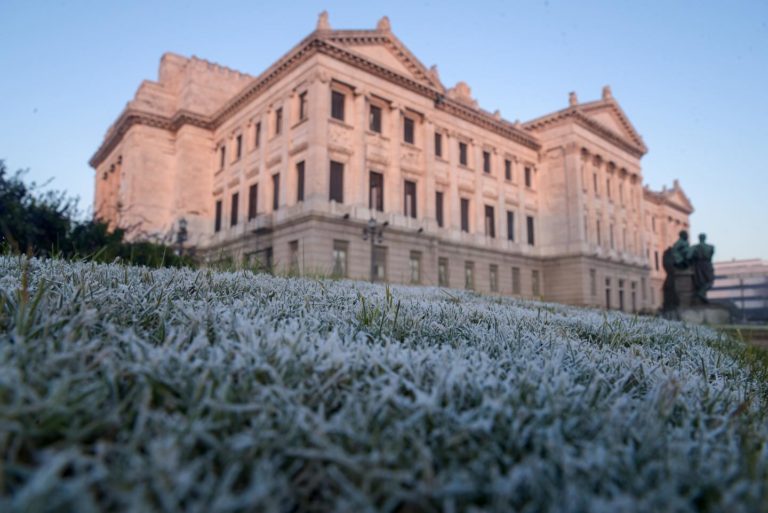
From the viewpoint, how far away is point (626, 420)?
181 cm

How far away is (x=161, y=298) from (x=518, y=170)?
117ft

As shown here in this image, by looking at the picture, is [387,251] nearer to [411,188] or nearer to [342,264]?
[342,264]

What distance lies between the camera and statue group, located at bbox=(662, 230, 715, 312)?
18.6 meters

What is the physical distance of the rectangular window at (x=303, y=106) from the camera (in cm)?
2473

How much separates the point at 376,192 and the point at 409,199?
2.51m

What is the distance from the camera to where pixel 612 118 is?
40875mm

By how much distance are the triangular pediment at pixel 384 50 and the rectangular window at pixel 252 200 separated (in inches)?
371

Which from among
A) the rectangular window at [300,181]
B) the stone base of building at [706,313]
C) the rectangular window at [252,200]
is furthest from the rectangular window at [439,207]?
the stone base of building at [706,313]

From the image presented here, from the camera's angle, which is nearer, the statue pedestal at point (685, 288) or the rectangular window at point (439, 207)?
the statue pedestal at point (685, 288)

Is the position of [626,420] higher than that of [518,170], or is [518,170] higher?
[518,170]

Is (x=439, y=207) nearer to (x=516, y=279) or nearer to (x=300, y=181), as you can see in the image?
(x=516, y=279)

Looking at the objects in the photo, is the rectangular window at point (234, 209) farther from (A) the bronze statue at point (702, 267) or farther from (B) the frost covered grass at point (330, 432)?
(B) the frost covered grass at point (330, 432)

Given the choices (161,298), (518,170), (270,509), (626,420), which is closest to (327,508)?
(270,509)

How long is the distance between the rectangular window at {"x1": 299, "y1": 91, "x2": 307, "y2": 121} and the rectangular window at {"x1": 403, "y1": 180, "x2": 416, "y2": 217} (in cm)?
677
